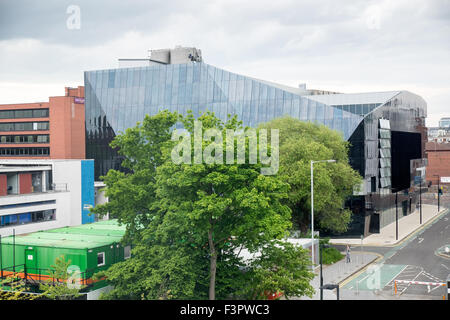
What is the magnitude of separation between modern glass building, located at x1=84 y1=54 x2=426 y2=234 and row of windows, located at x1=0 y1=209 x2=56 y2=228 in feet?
75.6

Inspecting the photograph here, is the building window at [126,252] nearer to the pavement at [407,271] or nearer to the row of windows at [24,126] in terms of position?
the pavement at [407,271]

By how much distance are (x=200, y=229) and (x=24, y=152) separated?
7329 centimetres

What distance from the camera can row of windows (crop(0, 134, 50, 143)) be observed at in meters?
87.2

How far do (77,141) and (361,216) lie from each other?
49.1 meters

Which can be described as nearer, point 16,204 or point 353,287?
point 353,287

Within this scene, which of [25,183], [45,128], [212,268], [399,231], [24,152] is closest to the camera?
[212,268]

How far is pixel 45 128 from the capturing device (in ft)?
286

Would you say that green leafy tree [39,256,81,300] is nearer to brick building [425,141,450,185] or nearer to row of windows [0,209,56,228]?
row of windows [0,209,56,228]

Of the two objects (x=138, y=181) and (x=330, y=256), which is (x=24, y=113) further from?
(x=138, y=181)

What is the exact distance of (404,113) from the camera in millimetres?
76312

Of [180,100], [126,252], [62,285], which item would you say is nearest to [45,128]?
[180,100]

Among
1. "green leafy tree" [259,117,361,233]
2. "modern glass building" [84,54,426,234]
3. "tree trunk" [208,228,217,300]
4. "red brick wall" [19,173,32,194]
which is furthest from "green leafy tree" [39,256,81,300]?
"modern glass building" [84,54,426,234]

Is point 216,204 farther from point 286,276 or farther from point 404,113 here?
point 404,113

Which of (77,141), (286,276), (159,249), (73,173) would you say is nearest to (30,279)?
(159,249)
